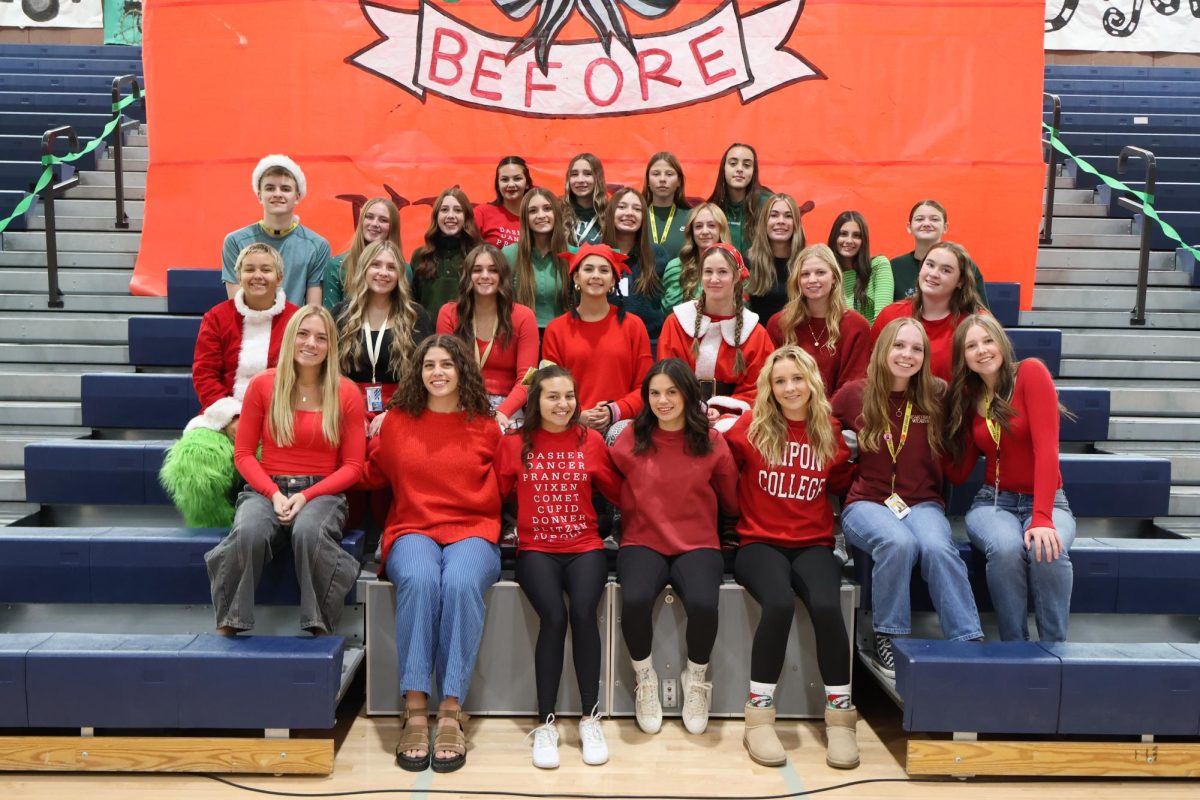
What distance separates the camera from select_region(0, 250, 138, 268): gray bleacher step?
16.8ft

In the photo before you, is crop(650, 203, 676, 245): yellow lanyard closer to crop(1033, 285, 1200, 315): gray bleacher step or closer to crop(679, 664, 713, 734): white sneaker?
crop(679, 664, 713, 734): white sneaker

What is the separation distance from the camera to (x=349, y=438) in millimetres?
2990

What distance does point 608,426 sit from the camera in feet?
10.8

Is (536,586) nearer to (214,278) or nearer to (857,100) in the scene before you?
(214,278)

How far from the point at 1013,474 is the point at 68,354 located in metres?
3.82

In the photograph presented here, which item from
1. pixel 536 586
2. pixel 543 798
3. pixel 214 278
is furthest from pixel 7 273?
pixel 543 798

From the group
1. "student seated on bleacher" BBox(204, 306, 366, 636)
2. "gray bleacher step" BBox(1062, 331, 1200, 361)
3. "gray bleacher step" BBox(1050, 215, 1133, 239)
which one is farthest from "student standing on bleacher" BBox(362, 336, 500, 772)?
"gray bleacher step" BBox(1050, 215, 1133, 239)

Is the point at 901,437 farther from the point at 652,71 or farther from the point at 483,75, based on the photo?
the point at 483,75

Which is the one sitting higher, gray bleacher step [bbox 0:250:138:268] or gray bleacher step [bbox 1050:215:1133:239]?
gray bleacher step [bbox 1050:215:1133:239]

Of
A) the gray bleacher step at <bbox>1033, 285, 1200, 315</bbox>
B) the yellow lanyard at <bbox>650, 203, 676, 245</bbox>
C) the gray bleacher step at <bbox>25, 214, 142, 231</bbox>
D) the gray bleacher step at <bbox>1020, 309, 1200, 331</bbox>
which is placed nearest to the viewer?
the yellow lanyard at <bbox>650, 203, 676, 245</bbox>

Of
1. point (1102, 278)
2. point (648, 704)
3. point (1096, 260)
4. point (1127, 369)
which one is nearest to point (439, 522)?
point (648, 704)

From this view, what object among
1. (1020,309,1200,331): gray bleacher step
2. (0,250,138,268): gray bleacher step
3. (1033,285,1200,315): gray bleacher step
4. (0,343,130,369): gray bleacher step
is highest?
(0,250,138,268): gray bleacher step

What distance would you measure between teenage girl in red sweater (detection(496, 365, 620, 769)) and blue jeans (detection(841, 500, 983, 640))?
76cm

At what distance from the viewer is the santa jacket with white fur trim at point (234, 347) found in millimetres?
3258
